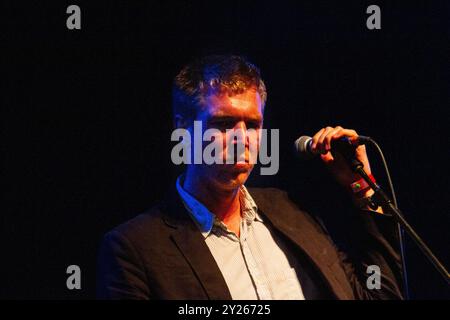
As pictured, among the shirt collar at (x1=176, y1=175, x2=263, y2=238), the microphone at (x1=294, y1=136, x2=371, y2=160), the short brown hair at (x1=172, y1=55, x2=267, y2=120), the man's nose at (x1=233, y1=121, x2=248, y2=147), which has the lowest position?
the shirt collar at (x1=176, y1=175, x2=263, y2=238)

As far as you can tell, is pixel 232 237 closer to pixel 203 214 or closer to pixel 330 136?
pixel 203 214

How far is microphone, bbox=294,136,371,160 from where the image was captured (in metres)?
1.79

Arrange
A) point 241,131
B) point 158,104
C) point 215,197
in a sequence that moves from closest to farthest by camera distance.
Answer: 1. point 241,131
2. point 215,197
3. point 158,104

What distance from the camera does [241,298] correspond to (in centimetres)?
177

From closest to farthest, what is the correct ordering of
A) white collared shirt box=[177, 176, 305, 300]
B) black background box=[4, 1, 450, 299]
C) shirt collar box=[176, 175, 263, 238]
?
white collared shirt box=[177, 176, 305, 300], shirt collar box=[176, 175, 263, 238], black background box=[4, 1, 450, 299]

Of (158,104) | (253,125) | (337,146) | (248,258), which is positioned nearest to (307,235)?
(248,258)

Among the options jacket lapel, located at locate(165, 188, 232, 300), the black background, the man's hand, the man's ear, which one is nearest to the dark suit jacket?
jacket lapel, located at locate(165, 188, 232, 300)

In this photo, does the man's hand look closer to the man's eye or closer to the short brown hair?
the man's eye

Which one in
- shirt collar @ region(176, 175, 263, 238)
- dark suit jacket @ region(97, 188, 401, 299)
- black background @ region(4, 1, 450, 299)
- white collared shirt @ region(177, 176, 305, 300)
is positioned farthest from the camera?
black background @ region(4, 1, 450, 299)

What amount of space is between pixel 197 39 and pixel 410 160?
4.21 feet

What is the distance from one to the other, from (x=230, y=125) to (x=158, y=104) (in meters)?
0.58

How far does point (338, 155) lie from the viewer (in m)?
2.09

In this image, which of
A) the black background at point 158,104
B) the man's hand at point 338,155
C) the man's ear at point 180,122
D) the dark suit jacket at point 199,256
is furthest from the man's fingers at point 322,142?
the black background at point 158,104

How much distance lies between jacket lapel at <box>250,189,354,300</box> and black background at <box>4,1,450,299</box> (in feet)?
1.53
